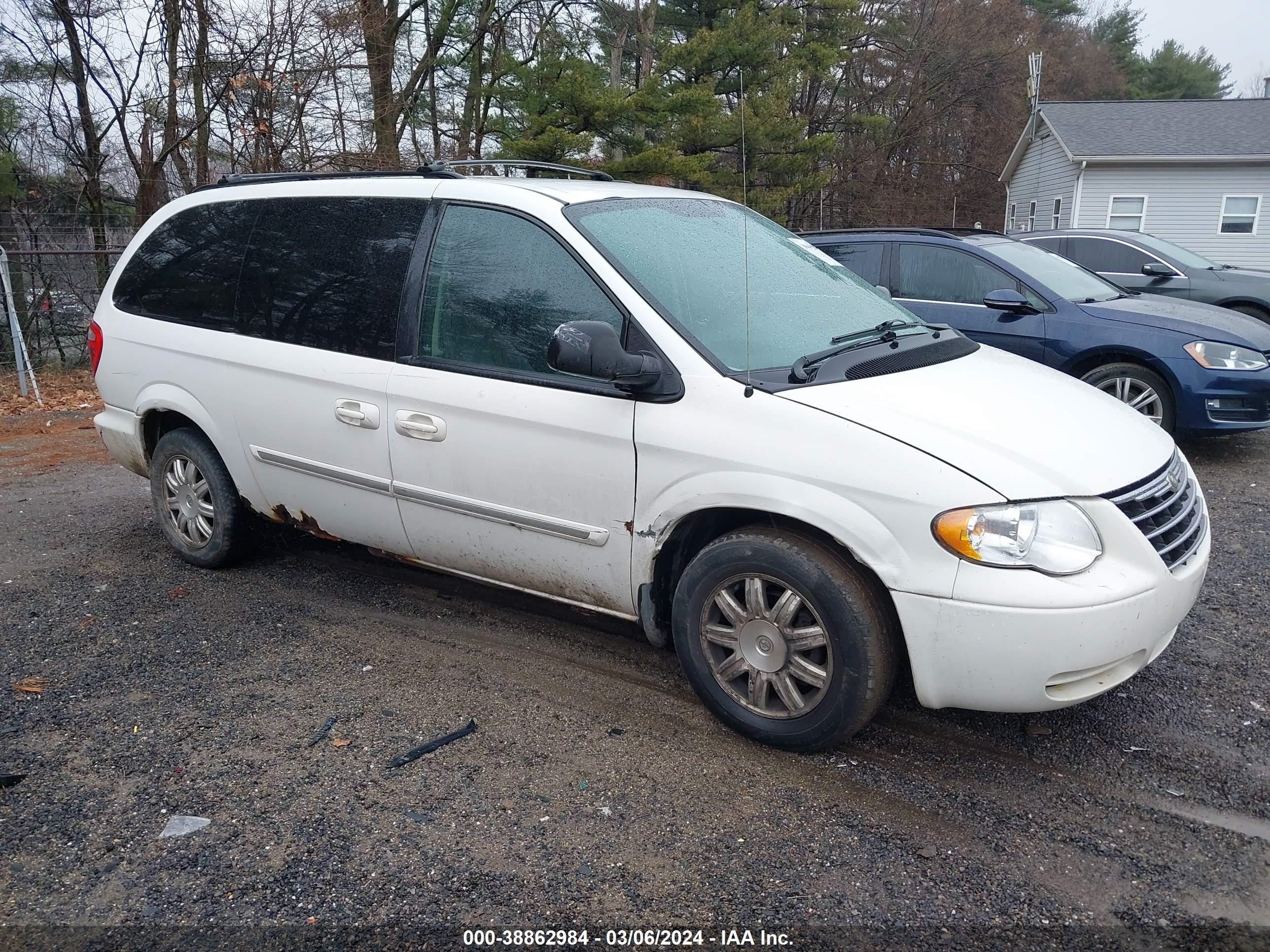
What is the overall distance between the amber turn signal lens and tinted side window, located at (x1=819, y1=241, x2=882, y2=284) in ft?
17.9

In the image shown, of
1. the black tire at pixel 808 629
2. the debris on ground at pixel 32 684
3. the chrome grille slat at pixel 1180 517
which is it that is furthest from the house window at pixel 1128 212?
the debris on ground at pixel 32 684

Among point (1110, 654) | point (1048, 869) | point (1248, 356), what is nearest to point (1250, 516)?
point (1248, 356)

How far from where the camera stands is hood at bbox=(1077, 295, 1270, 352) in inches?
282

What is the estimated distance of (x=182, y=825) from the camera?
295 centimetres

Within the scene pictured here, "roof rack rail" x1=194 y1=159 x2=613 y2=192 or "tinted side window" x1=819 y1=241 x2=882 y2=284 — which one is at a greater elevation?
"roof rack rail" x1=194 y1=159 x2=613 y2=192

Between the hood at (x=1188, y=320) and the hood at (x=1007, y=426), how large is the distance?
404 cm

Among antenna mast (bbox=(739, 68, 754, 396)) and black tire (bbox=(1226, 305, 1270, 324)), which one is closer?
antenna mast (bbox=(739, 68, 754, 396))

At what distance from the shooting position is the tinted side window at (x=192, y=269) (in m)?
4.68

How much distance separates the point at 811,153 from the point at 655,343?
2116 cm

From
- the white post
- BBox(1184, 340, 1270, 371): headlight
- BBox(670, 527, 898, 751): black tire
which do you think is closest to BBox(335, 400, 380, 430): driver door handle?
BBox(670, 527, 898, 751): black tire

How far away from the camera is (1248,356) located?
23.1 feet

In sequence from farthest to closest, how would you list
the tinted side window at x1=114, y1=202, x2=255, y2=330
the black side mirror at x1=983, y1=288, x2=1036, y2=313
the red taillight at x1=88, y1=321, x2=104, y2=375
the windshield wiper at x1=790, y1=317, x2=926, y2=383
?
the black side mirror at x1=983, y1=288, x2=1036, y2=313
the red taillight at x1=88, y1=321, x2=104, y2=375
the tinted side window at x1=114, y1=202, x2=255, y2=330
the windshield wiper at x1=790, y1=317, x2=926, y2=383

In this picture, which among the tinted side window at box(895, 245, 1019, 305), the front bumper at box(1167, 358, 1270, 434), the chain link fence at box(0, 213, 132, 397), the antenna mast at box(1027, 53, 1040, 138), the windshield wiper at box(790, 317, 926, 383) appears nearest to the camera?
the windshield wiper at box(790, 317, 926, 383)

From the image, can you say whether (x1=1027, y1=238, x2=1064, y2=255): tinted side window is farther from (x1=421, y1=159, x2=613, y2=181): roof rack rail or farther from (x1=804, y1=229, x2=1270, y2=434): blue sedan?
(x1=421, y1=159, x2=613, y2=181): roof rack rail
